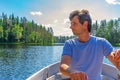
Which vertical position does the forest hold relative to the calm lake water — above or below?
above

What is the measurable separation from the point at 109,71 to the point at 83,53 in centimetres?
217

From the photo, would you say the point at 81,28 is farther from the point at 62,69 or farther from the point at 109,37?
the point at 109,37

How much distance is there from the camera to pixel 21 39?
140 m

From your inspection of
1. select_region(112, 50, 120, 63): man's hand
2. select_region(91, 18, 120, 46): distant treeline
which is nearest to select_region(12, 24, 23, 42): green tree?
select_region(91, 18, 120, 46): distant treeline

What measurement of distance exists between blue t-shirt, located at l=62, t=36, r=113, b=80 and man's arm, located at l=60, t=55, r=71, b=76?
149mm

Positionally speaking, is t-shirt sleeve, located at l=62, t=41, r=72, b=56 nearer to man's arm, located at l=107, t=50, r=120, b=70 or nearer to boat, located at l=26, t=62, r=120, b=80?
man's arm, located at l=107, t=50, r=120, b=70

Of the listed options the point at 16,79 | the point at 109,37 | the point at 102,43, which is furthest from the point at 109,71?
the point at 109,37

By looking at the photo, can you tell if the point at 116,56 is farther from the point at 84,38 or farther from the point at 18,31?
the point at 18,31

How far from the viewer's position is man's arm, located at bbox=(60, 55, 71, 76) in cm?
371

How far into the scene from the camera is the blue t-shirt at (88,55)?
4.25 m

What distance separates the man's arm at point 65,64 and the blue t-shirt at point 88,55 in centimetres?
15

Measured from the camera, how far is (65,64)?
3914 mm

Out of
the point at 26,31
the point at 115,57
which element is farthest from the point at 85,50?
the point at 26,31

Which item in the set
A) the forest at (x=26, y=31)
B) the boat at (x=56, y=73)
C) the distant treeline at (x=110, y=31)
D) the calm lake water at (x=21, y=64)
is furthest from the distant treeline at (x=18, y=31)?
the boat at (x=56, y=73)
